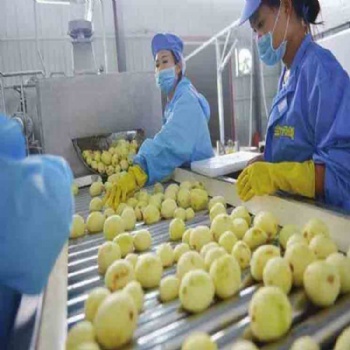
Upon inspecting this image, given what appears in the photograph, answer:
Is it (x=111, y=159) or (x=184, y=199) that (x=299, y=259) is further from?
(x=111, y=159)

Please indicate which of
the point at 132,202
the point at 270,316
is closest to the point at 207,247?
the point at 270,316

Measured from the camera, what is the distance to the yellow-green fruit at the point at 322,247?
0.99 m

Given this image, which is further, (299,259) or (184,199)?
(184,199)

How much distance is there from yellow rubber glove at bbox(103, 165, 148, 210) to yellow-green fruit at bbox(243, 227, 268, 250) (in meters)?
0.78

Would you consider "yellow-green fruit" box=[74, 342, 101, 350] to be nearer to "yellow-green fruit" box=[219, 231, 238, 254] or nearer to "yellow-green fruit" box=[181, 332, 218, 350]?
"yellow-green fruit" box=[181, 332, 218, 350]

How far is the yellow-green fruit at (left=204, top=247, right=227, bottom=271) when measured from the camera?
100 cm

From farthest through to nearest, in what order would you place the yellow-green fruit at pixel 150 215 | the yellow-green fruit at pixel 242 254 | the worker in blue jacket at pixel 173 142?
the worker in blue jacket at pixel 173 142 < the yellow-green fruit at pixel 150 215 < the yellow-green fruit at pixel 242 254

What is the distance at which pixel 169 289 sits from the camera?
3.10 feet

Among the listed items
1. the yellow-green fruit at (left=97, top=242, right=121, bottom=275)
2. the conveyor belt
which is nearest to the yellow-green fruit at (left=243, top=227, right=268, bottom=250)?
the conveyor belt

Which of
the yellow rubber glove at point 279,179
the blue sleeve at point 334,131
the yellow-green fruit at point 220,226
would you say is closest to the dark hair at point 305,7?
the blue sleeve at point 334,131

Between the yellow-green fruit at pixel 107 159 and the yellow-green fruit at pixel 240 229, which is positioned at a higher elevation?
the yellow-green fruit at pixel 107 159

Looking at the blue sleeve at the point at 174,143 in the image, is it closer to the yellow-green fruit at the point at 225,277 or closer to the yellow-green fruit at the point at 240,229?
the yellow-green fruit at the point at 240,229

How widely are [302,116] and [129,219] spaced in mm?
711

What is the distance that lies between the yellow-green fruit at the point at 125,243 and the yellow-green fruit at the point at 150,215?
33cm
